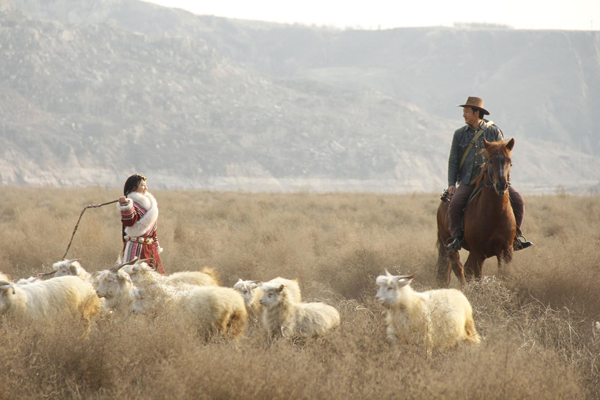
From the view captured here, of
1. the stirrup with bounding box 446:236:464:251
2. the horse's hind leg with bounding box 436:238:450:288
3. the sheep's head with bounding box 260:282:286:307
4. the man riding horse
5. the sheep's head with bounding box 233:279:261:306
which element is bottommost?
the horse's hind leg with bounding box 436:238:450:288

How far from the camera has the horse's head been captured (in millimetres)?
8422

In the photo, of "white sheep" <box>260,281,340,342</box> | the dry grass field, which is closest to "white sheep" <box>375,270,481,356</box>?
the dry grass field

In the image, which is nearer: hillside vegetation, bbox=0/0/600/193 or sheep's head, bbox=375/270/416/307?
sheep's head, bbox=375/270/416/307

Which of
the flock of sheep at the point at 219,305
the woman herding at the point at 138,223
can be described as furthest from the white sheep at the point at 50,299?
the woman herding at the point at 138,223

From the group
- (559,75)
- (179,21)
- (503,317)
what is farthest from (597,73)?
(503,317)

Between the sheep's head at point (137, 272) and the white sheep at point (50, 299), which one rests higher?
the sheep's head at point (137, 272)

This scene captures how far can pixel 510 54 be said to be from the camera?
164000 millimetres

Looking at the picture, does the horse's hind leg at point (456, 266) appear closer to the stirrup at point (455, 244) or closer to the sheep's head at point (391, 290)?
the stirrup at point (455, 244)

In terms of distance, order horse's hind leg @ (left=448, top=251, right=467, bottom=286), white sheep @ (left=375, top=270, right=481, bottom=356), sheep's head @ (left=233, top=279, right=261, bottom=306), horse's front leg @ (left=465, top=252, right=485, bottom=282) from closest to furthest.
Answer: white sheep @ (left=375, top=270, right=481, bottom=356) → sheep's head @ (left=233, top=279, right=261, bottom=306) → horse's front leg @ (left=465, top=252, right=485, bottom=282) → horse's hind leg @ (left=448, top=251, right=467, bottom=286)

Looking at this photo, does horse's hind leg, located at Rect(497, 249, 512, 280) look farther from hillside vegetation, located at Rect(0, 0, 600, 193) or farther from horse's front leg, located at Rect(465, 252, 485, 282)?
hillside vegetation, located at Rect(0, 0, 600, 193)

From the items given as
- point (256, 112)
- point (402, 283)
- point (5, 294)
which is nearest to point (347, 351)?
point (402, 283)

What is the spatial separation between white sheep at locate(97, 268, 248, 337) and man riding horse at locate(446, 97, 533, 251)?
369cm

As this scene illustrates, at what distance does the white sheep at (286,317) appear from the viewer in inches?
288

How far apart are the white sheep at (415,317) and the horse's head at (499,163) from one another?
229 cm
